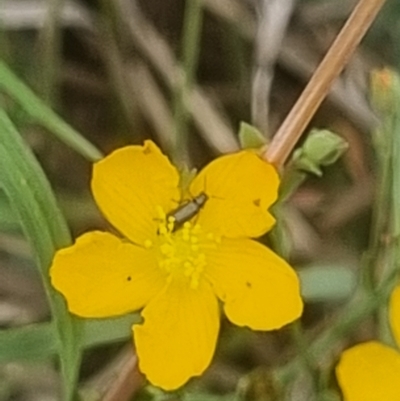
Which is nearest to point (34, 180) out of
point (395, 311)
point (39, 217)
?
point (39, 217)

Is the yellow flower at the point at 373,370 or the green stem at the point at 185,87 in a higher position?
the yellow flower at the point at 373,370

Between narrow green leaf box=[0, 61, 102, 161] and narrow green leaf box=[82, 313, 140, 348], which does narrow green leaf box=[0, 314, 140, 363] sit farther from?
narrow green leaf box=[0, 61, 102, 161]

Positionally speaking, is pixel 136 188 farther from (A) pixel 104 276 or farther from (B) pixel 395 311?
(B) pixel 395 311

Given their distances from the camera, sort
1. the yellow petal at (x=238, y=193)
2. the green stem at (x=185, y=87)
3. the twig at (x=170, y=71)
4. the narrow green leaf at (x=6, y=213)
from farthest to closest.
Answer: the twig at (x=170, y=71) < the green stem at (x=185, y=87) < the narrow green leaf at (x=6, y=213) < the yellow petal at (x=238, y=193)

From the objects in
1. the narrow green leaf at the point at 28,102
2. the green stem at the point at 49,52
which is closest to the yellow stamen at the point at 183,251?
the narrow green leaf at the point at 28,102

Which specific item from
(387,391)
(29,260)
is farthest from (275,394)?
(29,260)

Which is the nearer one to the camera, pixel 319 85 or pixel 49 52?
pixel 319 85

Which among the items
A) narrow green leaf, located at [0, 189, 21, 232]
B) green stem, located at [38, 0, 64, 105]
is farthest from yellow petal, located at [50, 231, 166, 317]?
green stem, located at [38, 0, 64, 105]

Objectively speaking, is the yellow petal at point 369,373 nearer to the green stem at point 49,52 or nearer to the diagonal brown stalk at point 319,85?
the diagonal brown stalk at point 319,85

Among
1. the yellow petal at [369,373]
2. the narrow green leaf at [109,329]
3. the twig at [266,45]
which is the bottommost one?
the narrow green leaf at [109,329]
